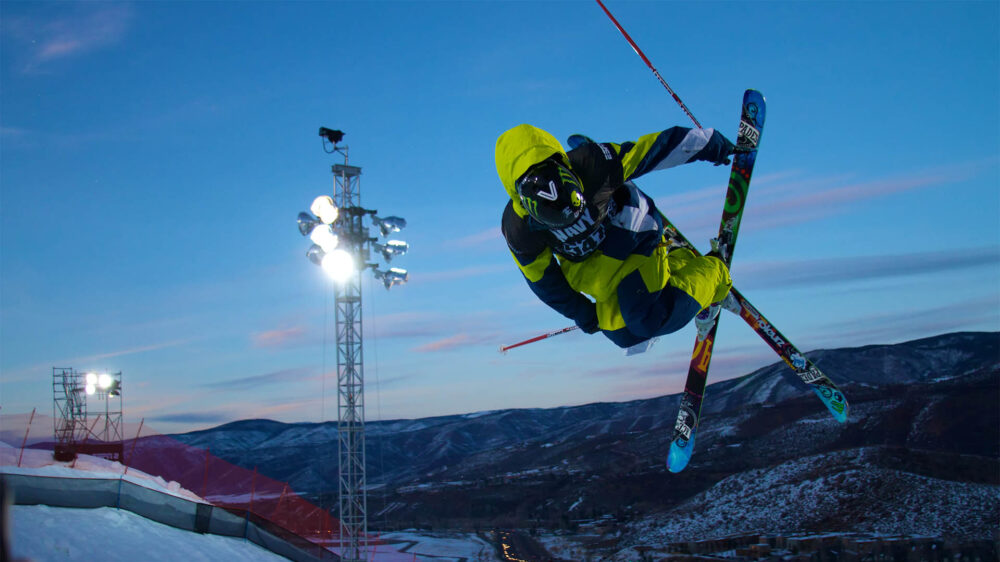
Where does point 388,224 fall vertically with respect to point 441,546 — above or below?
above

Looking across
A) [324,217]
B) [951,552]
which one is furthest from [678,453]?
[951,552]

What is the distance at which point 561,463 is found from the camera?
65375mm

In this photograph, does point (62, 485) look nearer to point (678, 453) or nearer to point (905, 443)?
point (678, 453)

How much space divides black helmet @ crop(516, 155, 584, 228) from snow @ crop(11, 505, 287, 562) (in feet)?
30.0

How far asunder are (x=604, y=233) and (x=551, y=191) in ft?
2.60

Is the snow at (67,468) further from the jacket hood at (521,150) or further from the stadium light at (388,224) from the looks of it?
the jacket hood at (521,150)

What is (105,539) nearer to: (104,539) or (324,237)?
(104,539)

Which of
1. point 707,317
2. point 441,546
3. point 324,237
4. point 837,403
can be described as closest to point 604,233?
point 707,317

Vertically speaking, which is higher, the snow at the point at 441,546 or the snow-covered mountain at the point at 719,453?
the snow-covered mountain at the point at 719,453

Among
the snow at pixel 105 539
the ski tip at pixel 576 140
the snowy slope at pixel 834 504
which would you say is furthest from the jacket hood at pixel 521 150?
the snowy slope at pixel 834 504

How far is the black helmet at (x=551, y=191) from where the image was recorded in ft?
9.85

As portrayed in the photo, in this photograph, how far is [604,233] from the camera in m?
3.69

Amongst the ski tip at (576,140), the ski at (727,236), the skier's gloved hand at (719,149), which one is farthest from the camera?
the ski at (727,236)

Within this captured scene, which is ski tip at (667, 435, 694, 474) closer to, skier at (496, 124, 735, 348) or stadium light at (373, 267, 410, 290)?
skier at (496, 124, 735, 348)
